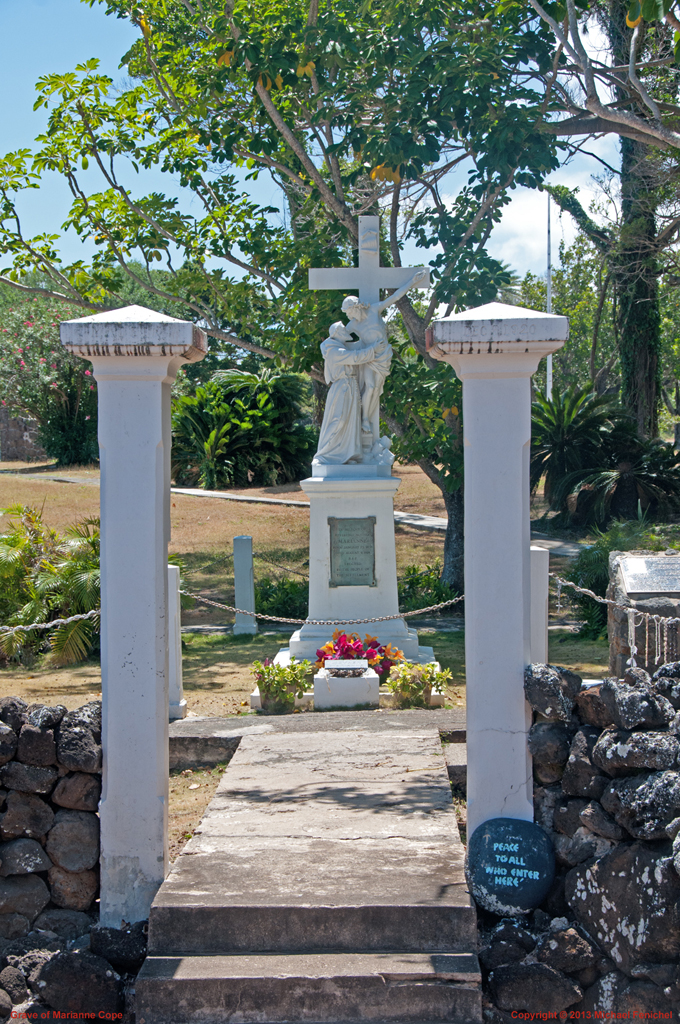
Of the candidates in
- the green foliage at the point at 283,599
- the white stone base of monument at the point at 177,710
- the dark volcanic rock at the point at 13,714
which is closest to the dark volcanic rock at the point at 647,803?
the dark volcanic rock at the point at 13,714

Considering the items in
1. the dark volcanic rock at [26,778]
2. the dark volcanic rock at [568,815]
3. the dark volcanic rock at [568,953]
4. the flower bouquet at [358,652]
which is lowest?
the dark volcanic rock at [568,953]

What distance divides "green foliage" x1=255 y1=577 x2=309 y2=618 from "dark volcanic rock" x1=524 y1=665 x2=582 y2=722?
6.92 m

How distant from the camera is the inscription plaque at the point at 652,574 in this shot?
6.70m

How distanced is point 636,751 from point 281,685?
357 cm

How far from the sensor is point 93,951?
343 centimetres

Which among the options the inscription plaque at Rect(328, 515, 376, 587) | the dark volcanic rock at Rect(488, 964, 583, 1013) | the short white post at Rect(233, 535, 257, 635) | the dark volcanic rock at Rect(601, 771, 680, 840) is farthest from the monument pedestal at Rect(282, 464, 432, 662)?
the dark volcanic rock at Rect(488, 964, 583, 1013)

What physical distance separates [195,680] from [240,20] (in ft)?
22.0

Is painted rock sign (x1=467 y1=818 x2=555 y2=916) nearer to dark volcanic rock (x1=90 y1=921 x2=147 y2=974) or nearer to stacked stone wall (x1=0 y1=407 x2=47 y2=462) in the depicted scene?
dark volcanic rock (x1=90 y1=921 x2=147 y2=974)

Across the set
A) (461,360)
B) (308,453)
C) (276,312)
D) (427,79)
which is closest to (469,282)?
(427,79)

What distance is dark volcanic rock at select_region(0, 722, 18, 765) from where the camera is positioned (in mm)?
3711

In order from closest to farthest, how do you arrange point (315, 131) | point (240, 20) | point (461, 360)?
point (461, 360)
point (240, 20)
point (315, 131)

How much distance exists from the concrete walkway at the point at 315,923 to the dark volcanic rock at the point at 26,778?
2.01 ft

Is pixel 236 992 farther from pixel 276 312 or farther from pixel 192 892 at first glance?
pixel 276 312

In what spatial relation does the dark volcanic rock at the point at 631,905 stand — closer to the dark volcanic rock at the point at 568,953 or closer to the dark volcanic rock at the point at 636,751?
the dark volcanic rock at the point at 568,953
